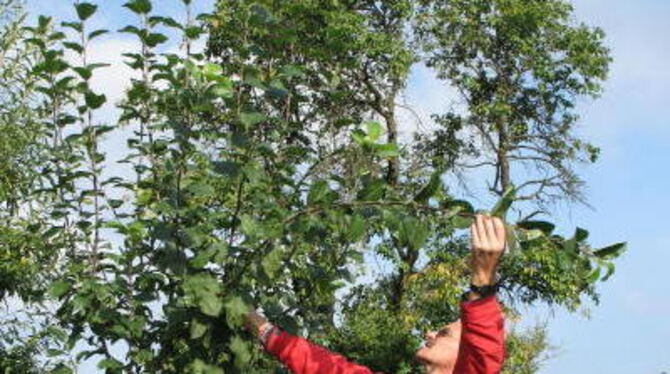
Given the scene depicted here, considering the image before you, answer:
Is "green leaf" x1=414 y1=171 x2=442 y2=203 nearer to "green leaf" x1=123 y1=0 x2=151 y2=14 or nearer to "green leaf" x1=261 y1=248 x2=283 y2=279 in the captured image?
"green leaf" x1=261 y1=248 x2=283 y2=279

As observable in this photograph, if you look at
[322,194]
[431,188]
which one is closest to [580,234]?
[431,188]

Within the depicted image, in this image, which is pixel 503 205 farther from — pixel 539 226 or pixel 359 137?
pixel 359 137

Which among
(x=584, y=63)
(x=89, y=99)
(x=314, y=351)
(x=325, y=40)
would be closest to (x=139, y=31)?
(x=89, y=99)

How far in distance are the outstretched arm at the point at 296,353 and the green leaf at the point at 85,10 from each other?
1.37 meters

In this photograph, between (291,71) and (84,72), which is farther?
(84,72)

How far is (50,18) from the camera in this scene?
174 inches

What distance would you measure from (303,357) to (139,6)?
1497mm

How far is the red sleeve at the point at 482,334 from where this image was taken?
9.47 feet

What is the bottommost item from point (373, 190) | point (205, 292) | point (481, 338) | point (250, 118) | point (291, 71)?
point (481, 338)

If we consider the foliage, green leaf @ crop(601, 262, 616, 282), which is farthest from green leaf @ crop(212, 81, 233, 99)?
green leaf @ crop(601, 262, 616, 282)

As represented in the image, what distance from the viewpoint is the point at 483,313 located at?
114 inches

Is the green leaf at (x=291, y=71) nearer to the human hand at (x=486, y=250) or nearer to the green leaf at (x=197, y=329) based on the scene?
the green leaf at (x=197, y=329)

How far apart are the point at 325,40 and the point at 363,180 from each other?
2.92ft

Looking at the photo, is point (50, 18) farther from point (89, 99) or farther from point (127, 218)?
point (127, 218)
